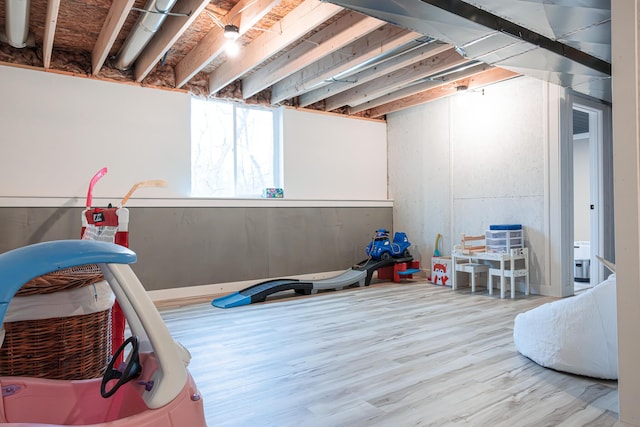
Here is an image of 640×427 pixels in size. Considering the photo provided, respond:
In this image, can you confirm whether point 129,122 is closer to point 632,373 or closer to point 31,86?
point 31,86

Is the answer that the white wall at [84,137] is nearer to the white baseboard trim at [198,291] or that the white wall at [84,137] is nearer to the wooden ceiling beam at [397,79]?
the white baseboard trim at [198,291]

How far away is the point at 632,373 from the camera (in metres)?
1.89

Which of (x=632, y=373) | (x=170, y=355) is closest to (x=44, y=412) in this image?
(x=170, y=355)

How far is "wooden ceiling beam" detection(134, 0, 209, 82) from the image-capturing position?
3.35 meters

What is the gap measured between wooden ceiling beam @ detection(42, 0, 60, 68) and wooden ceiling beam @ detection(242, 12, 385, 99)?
2.23 metres

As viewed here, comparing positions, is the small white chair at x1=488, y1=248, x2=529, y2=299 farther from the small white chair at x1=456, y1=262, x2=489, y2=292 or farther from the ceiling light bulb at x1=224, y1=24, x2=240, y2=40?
the ceiling light bulb at x1=224, y1=24, x2=240, y2=40

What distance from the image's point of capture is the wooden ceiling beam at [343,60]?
4.05 metres

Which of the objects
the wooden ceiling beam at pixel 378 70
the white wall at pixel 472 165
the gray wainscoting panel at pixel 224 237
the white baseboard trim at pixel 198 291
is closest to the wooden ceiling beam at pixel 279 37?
the wooden ceiling beam at pixel 378 70

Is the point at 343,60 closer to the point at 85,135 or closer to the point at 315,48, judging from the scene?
the point at 315,48

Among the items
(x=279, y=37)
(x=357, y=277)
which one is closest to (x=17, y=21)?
(x=279, y=37)

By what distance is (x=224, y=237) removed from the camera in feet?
17.5

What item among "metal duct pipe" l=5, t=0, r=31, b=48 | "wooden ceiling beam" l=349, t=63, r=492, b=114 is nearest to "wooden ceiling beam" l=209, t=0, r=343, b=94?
"metal duct pipe" l=5, t=0, r=31, b=48

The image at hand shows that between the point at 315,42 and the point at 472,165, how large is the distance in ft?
9.20

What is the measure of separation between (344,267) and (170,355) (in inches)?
209
